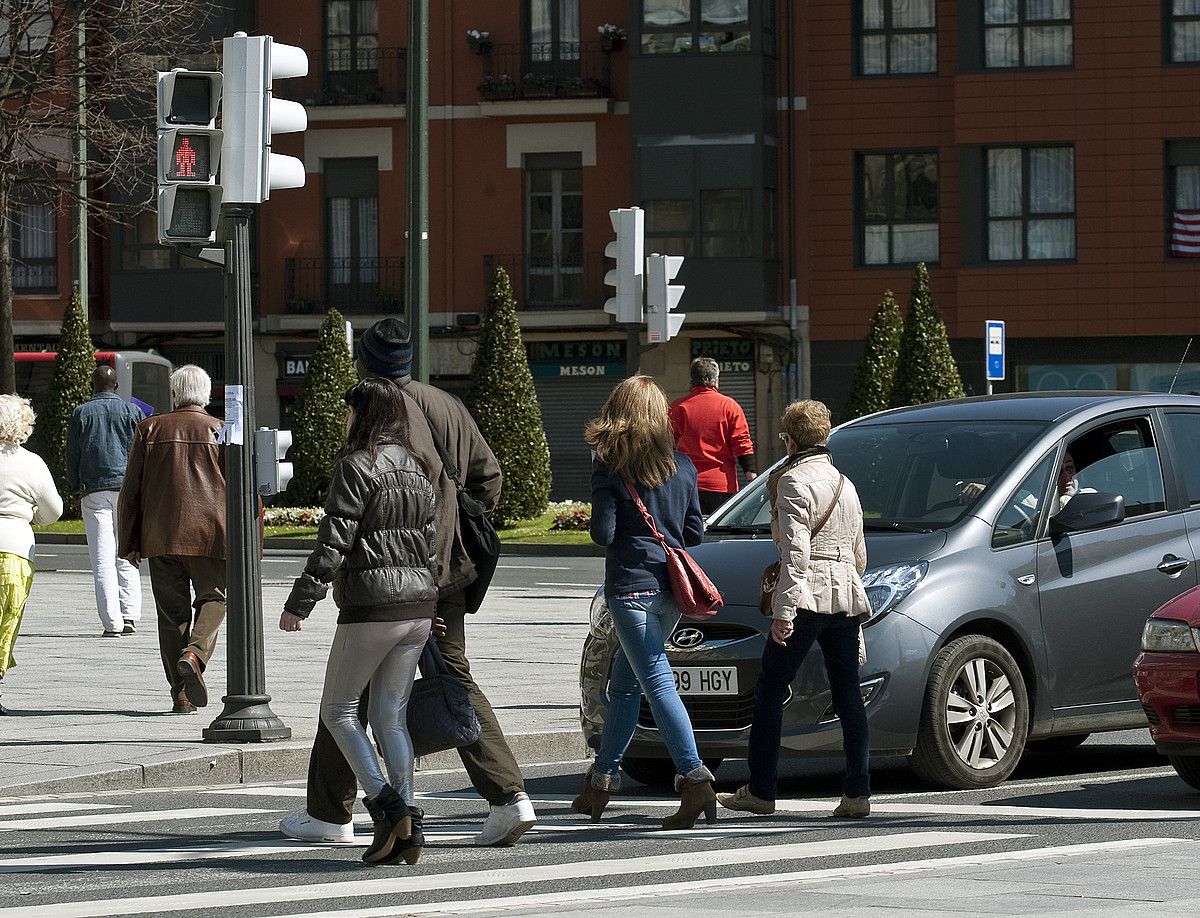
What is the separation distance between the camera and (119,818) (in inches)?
356

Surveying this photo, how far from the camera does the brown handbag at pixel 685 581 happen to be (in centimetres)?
852

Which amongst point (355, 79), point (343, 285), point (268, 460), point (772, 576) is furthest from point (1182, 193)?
point (772, 576)

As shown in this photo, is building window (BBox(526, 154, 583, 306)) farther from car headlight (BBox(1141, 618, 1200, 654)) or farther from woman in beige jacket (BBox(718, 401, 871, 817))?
woman in beige jacket (BBox(718, 401, 871, 817))

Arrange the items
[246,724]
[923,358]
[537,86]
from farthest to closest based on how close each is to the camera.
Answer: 1. [537,86]
2. [923,358]
3. [246,724]

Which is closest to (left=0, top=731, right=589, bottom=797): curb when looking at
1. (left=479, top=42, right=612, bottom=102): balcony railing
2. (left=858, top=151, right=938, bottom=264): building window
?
(left=858, top=151, right=938, bottom=264): building window

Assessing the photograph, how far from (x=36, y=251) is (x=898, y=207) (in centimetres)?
1825

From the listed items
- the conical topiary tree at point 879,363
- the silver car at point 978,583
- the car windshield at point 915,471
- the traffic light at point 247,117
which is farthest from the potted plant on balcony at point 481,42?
the car windshield at point 915,471

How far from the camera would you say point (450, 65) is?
4481cm

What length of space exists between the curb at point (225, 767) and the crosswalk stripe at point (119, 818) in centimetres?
68

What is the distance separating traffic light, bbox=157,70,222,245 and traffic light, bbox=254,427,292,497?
1.05 m

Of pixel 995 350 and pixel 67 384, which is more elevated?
pixel 995 350

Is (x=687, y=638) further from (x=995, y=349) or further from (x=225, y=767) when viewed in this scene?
(x=995, y=349)

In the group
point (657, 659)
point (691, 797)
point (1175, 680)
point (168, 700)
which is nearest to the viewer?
point (691, 797)

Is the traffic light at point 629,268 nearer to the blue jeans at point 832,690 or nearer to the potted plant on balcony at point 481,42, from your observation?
A: the blue jeans at point 832,690
